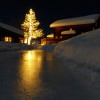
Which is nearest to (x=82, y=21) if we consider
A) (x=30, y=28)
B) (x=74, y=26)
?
(x=74, y=26)

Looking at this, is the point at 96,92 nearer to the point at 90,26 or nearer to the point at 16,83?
the point at 16,83

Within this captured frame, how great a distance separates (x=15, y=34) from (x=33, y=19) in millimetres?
8778

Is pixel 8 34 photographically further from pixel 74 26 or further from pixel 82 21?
pixel 82 21

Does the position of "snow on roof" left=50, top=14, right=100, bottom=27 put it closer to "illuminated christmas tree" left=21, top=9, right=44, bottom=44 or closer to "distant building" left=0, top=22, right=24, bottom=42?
"illuminated christmas tree" left=21, top=9, right=44, bottom=44

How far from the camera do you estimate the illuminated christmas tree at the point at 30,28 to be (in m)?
49.9

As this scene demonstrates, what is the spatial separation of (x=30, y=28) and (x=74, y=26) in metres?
9.70

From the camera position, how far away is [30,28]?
5022 cm

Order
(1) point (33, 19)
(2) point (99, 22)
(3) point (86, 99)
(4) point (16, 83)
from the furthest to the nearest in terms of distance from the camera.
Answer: (1) point (33, 19), (2) point (99, 22), (4) point (16, 83), (3) point (86, 99)

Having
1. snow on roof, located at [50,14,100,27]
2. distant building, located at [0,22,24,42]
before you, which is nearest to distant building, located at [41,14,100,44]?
snow on roof, located at [50,14,100,27]

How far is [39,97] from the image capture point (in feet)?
15.4

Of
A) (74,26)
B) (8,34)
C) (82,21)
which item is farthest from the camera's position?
(74,26)

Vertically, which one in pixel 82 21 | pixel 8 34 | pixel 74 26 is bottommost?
pixel 8 34

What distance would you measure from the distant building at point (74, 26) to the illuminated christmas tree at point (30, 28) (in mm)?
3192

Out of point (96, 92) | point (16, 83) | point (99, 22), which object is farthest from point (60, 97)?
point (99, 22)
